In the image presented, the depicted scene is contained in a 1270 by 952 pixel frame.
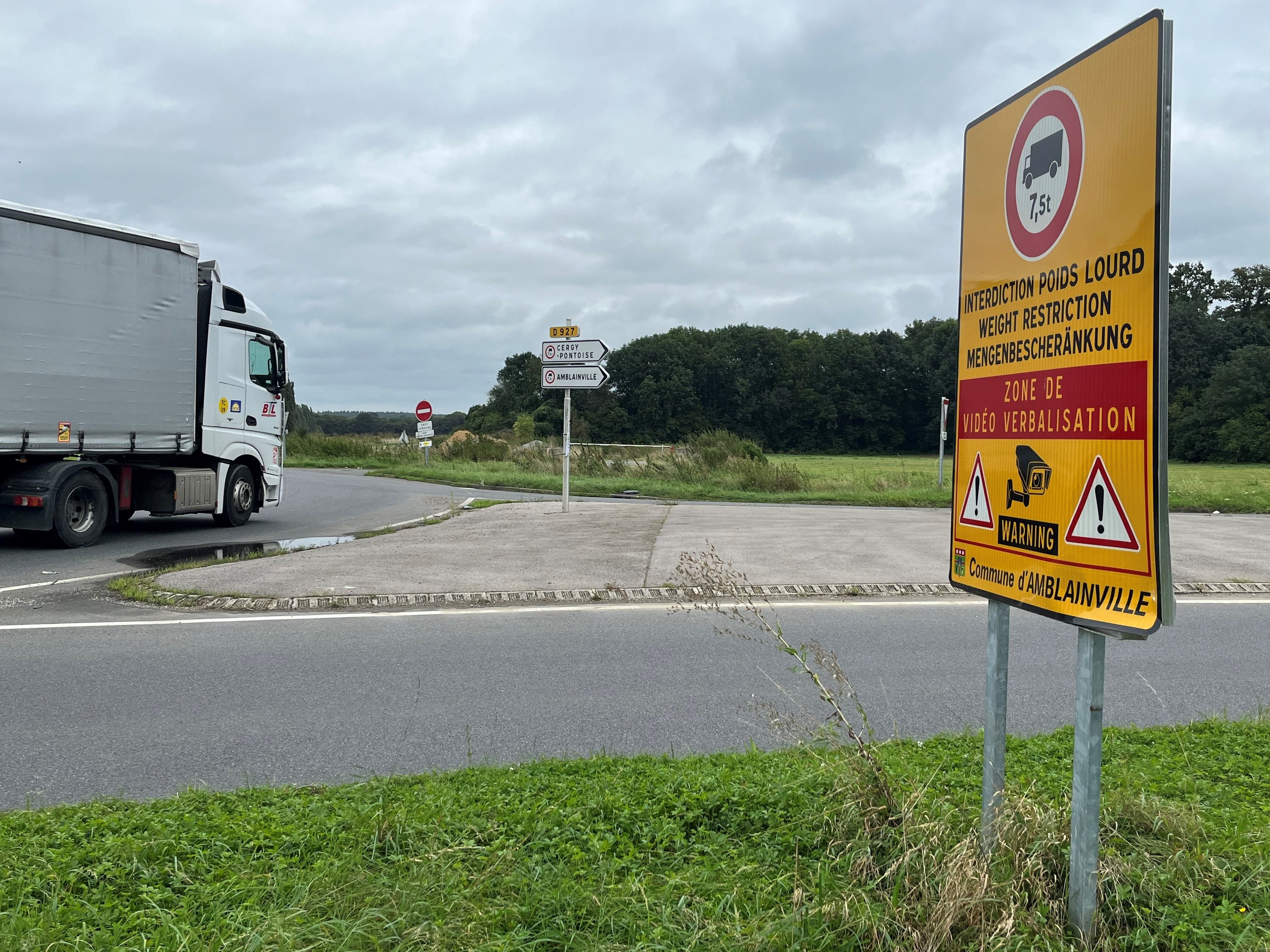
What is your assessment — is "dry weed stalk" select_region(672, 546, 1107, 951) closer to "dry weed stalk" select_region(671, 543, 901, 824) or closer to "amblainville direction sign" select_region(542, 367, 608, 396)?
"dry weed stalk" select_region(671, 543, 901, 824)

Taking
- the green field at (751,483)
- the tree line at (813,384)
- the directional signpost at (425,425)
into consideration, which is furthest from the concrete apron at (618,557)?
the tree line at (813,384)

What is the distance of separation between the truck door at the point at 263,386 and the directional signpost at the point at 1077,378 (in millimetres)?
15070

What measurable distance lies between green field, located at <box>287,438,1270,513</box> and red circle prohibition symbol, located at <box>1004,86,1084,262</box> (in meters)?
13.6

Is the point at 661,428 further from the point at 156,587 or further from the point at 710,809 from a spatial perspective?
the point at 710,809

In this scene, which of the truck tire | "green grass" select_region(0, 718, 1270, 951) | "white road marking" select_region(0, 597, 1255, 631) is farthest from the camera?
the truck tire

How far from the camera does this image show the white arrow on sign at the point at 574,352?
1634 cm

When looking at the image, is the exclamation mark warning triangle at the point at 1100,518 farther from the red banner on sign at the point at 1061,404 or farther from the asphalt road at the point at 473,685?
the asphalt road at the point at 473,685

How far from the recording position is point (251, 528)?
16234 mm

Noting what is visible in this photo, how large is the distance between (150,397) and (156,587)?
18.7ft

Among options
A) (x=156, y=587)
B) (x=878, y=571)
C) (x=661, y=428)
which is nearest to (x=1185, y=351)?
(x=661, y=428)

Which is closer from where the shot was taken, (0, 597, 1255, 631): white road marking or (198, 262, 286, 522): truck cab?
(0, 597, 1255, 631): white road marking

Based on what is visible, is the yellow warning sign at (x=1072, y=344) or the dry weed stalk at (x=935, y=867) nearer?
the yellow warning sign at (x=1072, y=344)

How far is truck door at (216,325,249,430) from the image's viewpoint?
15547 mm

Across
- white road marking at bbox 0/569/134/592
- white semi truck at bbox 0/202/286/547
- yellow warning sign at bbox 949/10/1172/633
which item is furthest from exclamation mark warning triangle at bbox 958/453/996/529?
white semi truck at bbox 0/202/286/547
